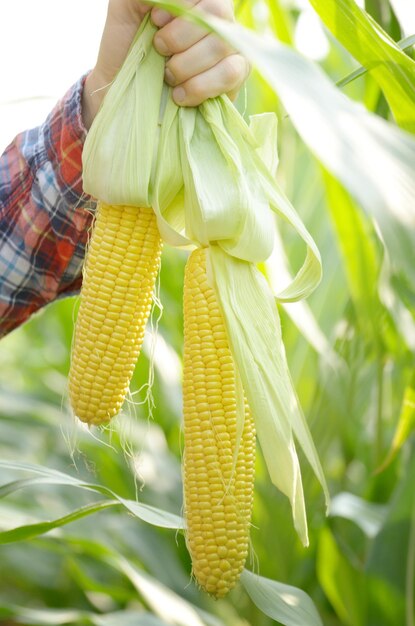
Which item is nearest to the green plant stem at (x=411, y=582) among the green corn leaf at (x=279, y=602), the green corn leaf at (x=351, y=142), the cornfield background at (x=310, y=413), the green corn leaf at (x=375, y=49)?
the cornfield background at (x=310, y=413)

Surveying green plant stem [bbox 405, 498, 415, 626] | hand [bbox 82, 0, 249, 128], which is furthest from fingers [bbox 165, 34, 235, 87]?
green plant stem [bbox 405, 498, 415, 626]

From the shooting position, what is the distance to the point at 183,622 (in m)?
0.89

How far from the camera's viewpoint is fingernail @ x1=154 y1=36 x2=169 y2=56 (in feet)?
1.93

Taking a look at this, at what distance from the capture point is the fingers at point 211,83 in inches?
23.0

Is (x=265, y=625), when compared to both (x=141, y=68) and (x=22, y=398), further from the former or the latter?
(x=141, y=68)

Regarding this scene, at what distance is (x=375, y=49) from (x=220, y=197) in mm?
139

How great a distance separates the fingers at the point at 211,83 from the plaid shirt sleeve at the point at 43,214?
0.18 meters

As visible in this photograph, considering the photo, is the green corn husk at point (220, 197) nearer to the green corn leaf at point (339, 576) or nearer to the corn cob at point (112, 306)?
the corn cob at point (112, 306)

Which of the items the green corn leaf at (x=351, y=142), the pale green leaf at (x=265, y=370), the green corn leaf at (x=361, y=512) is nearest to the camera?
the green corn leaf at (x=351, y=142)

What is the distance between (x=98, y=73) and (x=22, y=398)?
962mm

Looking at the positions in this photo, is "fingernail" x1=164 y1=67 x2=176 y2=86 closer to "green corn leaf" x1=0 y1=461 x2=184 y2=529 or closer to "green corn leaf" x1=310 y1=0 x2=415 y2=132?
"green corn leaf" x1=310 y1=0 x2=415 y2=132

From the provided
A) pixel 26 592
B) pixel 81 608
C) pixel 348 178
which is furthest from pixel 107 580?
pixel 348 178

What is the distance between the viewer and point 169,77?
59cm

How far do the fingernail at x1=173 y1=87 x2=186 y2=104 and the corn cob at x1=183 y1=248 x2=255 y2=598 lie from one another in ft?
0.35
